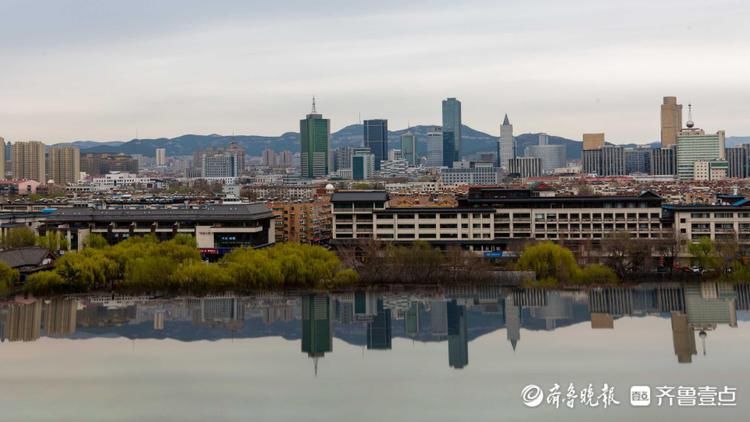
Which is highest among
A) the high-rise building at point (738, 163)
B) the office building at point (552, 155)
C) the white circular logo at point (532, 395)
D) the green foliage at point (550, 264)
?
the office building at point (552, 155)

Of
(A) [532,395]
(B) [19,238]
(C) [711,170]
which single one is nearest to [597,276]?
(A) [532,395]

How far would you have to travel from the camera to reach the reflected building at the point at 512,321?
1041 cm

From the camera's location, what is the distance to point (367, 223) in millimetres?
16734

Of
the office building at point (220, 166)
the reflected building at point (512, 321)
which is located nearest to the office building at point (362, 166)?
the office building at point (220, 166)

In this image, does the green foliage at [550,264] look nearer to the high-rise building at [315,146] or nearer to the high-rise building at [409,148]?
the high-rise building at [315,146]

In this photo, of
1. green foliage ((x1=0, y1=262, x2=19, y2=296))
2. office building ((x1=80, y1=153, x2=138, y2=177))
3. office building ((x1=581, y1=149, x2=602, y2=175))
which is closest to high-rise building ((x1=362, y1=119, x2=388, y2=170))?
office building ((x1=80, y1=153, x2=138, y2=177))

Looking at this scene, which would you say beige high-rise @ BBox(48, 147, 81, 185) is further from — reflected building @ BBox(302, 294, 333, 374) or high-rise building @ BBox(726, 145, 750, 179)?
reflected building @ BBox(302, 294, 333, 374)

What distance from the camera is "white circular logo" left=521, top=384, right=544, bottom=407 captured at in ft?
25.0

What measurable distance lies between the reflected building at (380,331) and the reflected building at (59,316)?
299 centimetres

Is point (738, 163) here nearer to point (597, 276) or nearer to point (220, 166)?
point (220, 166)

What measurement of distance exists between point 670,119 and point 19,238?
6225cm

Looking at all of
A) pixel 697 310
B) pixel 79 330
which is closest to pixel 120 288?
pixel 79 330

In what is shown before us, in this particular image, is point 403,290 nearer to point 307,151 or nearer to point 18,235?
point 18,235

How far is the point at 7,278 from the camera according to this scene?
43.5 feet
